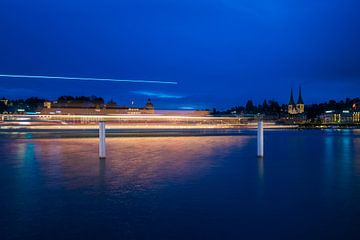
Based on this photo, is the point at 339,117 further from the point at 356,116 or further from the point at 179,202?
the point at 179,202

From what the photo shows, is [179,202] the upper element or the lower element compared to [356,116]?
lower

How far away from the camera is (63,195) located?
584cm

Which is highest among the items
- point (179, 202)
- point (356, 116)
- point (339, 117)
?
point (356, 116)

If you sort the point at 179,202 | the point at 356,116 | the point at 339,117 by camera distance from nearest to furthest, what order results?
the point at 179,202 < the point at 356,116 < the point at 339,117

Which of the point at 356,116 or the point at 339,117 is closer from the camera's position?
the point at 356,116

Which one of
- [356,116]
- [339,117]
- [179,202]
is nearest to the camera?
[179,202]

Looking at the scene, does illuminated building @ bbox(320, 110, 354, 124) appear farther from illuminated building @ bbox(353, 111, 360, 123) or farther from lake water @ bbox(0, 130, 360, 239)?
lake water @ bbox(0, 130, 360, 239)

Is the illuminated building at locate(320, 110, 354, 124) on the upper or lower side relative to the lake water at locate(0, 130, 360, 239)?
upper

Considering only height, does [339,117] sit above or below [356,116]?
below

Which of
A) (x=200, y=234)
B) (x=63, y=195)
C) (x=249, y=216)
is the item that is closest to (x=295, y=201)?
(x=249, y=216)

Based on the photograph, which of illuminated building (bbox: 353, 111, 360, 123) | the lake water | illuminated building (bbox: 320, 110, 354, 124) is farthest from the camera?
illuminated building (bbox: 320, 110, 354, 124)

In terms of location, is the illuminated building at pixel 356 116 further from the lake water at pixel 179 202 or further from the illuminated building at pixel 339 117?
the lake water at pixel 179 202

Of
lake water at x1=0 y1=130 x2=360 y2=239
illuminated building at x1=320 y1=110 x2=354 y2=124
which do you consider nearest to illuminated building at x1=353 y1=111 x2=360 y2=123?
illuminated building at x1=320 y1=110 x2=354 y2=124

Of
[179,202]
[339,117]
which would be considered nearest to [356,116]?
[339,117]
